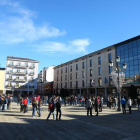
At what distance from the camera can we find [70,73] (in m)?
58.0

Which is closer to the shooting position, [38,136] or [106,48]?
[38,136]

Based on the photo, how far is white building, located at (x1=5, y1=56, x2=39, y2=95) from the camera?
187 ft

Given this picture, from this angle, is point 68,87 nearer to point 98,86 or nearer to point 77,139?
point 98,86

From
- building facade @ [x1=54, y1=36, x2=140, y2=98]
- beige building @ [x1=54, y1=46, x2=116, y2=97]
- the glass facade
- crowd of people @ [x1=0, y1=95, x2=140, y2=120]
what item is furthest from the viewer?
beige building @ [x1=54, y1=46, x2=116, y2=97]

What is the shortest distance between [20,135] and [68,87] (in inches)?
2064

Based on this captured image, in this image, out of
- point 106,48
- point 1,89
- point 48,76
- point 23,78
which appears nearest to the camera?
point 106,48

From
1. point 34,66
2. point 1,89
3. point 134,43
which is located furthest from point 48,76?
point 134,43

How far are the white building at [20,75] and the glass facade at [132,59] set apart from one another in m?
36.7

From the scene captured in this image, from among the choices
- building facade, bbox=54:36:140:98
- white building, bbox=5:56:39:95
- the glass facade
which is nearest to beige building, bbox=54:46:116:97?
building facade, bbox=54:36:140:98

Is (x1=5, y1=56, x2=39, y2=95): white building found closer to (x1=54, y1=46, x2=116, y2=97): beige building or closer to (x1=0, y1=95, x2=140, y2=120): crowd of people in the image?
(x1=54, y1=46, x2=116, y2=97): beige building

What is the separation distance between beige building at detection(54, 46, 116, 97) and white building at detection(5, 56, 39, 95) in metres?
12.1

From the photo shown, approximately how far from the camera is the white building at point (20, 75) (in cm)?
5709

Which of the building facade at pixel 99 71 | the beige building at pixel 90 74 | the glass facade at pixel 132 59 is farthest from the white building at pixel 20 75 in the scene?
the glass facade at pixel 132 59

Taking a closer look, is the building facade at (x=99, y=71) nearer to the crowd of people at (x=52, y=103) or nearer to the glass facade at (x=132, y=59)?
the glass facade at (x=132, y=59)
